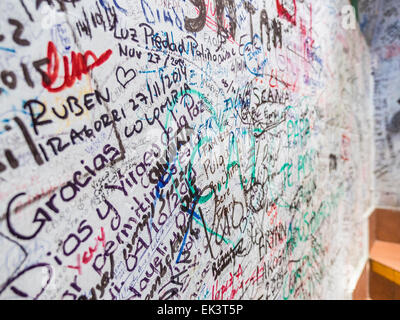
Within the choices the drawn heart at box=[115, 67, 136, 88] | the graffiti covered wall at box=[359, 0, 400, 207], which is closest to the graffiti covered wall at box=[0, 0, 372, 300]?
the drawn heart at box=[115, 67, 136, 88]

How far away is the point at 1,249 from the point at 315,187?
5.24ft

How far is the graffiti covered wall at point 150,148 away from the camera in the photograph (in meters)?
0.40

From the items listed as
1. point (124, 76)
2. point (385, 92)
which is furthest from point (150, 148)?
point (385, 92)

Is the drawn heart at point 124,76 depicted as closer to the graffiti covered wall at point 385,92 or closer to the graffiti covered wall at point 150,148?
the graffiti covered wall at point 150,148

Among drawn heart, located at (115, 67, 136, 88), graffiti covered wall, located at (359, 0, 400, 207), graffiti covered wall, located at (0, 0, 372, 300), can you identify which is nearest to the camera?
graffiti covered wall, located at (0, 0, 372, 300)

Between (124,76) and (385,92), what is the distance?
355 cm

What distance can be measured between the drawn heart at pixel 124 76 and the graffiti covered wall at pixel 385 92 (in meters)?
3.20

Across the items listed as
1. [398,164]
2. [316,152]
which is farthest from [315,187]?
[398,164]

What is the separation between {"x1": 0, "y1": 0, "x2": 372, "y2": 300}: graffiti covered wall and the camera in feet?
1.32

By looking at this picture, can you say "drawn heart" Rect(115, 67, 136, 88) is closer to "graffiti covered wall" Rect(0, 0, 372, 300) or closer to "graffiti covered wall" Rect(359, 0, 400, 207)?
"graffiti covered wall" Rect(0, 0, 372, 300)

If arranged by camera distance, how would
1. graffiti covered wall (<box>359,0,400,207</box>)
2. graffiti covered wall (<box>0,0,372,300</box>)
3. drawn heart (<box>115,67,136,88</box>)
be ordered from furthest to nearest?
graffiti covered wall (<box>359,0,400,207</box>)
drawn heart (<box>115,67,136,88</box>)
graffiti covered wall (<box>0,0,372,300</box>)

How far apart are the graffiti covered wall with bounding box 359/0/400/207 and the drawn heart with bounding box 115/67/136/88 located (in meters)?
3.20

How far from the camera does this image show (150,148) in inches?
23.2

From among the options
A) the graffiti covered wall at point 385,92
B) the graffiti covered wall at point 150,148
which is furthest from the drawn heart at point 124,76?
the graffiti covered wall at point 385,92
